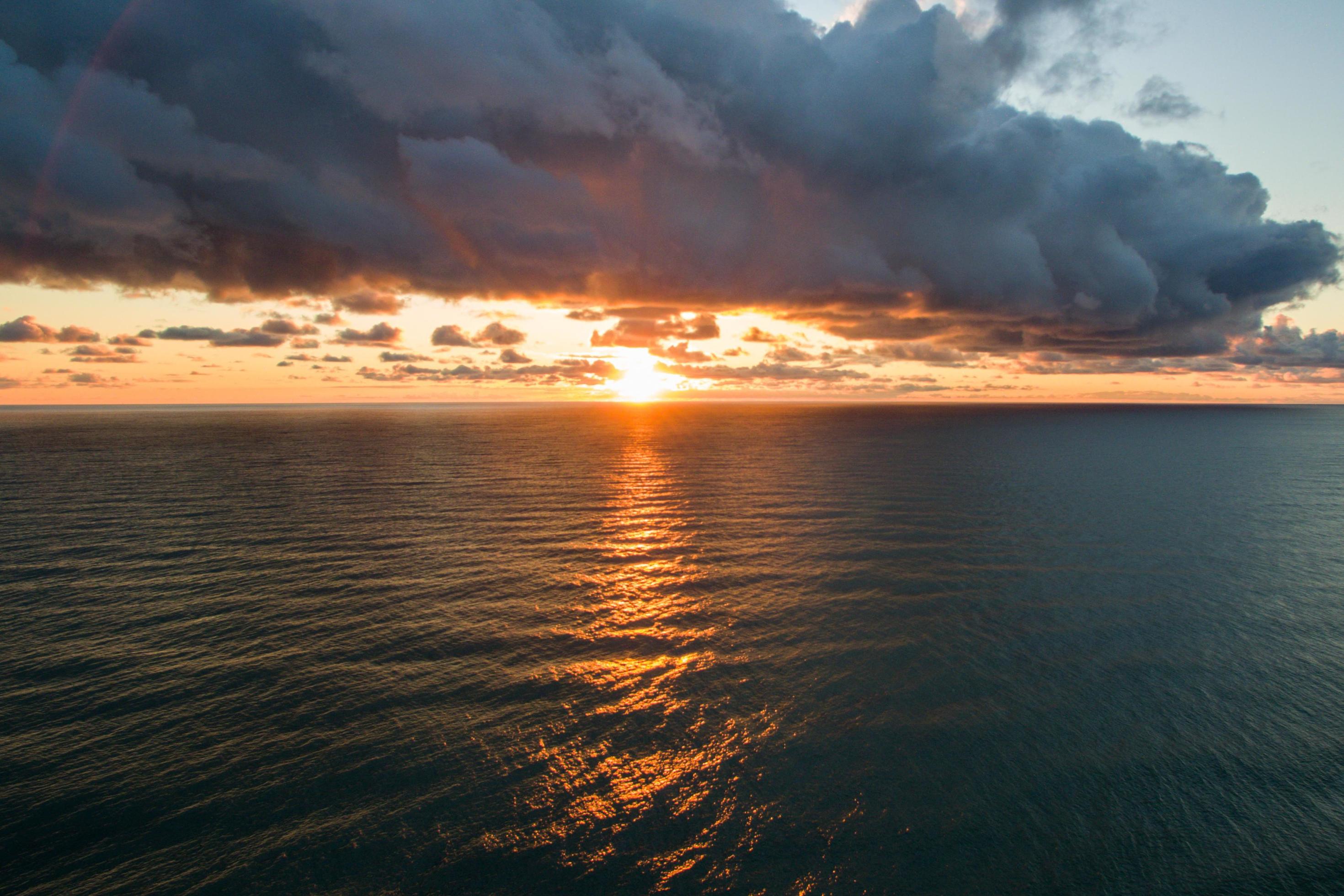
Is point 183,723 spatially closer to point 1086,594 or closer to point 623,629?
point 623,629

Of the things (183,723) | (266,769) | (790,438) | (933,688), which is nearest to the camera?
(266,769)

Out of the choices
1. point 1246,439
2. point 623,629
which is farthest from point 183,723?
point 1246,439

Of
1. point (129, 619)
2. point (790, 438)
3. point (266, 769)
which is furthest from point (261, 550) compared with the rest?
point (790, 438)

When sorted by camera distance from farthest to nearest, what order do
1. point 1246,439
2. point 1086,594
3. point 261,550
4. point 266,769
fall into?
point 1246,439, point 261,550, point 1086,594, point 266,769

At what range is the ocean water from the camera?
16828 millimetres

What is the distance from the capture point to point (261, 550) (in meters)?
43.5

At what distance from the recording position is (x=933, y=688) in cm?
2542

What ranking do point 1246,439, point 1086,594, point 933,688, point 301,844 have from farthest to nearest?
point 1246,439
point 1086,594
point 933,688
point 301,844

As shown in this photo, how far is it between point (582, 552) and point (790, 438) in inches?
4337

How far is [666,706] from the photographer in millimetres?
24094

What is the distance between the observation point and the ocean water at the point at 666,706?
16828 millimetres

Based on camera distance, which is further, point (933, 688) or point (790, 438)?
point (790, 438)

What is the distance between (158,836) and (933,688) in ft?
86.1

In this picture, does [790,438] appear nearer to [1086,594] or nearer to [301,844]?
[1086,594]
